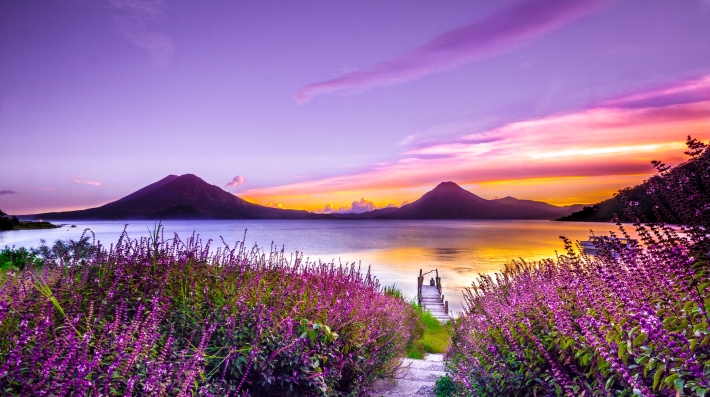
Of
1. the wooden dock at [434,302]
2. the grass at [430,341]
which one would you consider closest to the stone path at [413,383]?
the grass at [430,341]

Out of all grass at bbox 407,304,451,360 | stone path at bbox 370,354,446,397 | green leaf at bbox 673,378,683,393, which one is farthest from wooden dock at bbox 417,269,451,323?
green leaf at bbox 673,378,683,393

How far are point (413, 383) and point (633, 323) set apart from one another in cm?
474

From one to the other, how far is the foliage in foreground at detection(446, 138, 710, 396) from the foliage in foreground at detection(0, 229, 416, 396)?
6.06 feet

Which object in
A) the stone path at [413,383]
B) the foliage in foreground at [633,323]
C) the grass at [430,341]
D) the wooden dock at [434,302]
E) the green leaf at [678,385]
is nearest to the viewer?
the green leaf at [678,385]

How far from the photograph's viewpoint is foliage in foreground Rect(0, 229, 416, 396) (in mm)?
3113

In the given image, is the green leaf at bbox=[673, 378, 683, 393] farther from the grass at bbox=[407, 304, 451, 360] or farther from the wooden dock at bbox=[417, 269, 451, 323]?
the wooden dock at bbox=[417, 269, 451, 323]

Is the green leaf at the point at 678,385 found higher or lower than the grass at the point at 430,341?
higher

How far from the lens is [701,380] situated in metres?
2.29

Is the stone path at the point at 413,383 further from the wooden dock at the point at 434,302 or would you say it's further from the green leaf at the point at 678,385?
the wooden dock at the point at 434,302

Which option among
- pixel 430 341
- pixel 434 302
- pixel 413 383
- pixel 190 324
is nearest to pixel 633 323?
pixel 190 324

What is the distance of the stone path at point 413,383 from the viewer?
6395 mm

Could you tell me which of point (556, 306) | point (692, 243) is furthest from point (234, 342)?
point (692, 243)

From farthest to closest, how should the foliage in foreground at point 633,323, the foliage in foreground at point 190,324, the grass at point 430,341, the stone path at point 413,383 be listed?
the grass at point 430,341, the stone path at point 413,383, the foliage in foreground at point 190,324, the foliage in foreground at point 633,323

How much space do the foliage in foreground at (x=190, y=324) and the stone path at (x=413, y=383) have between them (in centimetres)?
49
